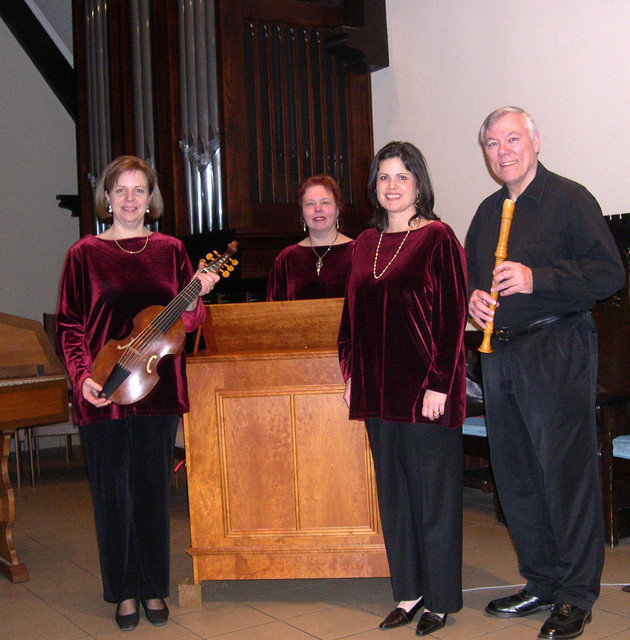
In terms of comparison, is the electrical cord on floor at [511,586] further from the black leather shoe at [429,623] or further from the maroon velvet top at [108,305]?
the maroon velvet top at [108,305]

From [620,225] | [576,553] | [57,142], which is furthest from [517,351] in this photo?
[57,142]

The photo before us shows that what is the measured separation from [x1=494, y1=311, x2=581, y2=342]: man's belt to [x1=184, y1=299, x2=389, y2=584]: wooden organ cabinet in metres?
0.61

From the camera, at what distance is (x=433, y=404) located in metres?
2.51

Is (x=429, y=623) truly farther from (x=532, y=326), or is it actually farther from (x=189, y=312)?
(x=189, y=312)

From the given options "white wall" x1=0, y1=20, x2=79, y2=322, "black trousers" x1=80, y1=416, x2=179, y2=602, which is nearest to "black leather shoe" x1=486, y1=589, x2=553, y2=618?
"black trousers" x1=80, y1=416, x2=179, y2=602

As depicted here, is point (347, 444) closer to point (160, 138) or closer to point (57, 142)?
point (160, 138)

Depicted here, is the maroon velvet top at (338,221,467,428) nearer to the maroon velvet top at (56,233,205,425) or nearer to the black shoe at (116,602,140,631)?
the maroon velvet top at (56,233,205,425)

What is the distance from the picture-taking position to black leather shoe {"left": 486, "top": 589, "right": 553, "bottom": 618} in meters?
2.75

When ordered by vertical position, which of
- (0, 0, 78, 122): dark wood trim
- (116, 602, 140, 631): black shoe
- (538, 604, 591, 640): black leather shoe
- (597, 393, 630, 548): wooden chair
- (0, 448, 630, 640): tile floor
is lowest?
(0, 448, 630, 640): tile floor

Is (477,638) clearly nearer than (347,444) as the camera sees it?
Yes

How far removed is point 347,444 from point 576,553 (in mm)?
851

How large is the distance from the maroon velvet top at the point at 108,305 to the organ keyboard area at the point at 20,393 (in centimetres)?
72

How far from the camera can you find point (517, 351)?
8.57ft

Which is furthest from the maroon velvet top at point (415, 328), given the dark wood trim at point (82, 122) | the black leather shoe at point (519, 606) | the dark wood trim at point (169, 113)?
the dark wood trim at point (82, 122)
